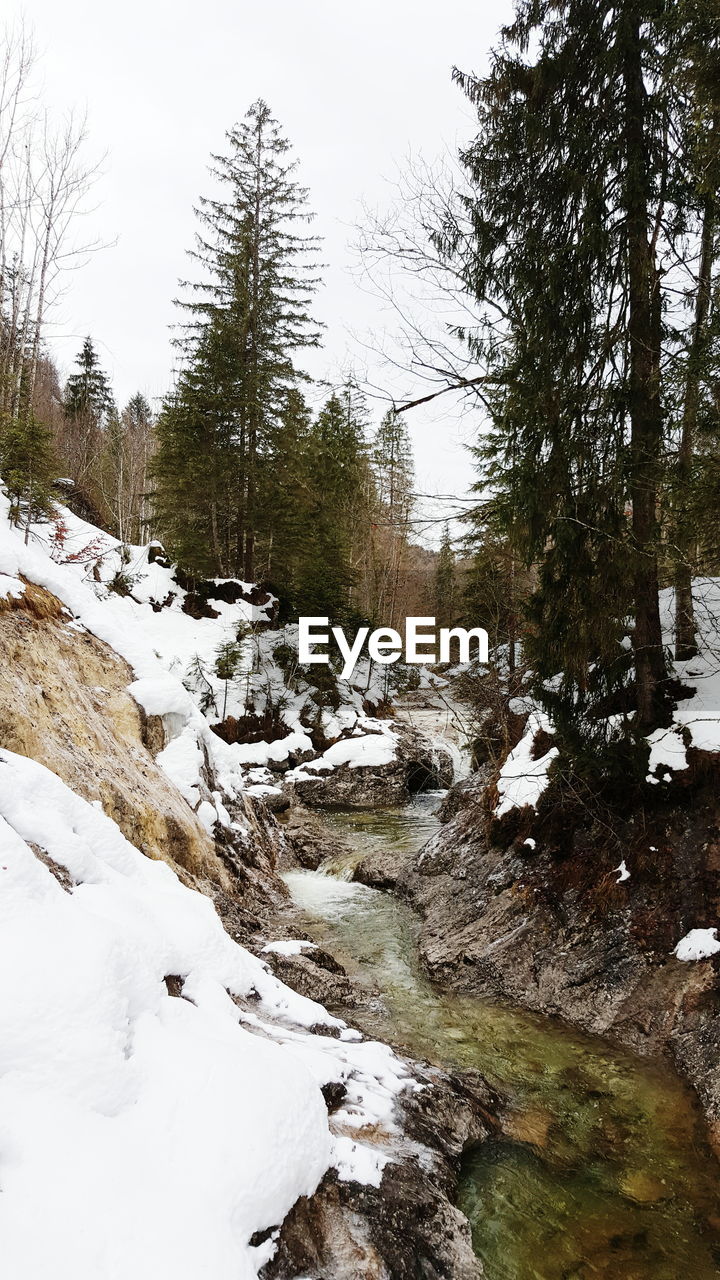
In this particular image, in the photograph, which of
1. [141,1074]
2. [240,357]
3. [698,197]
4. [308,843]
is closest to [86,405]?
[240,357]

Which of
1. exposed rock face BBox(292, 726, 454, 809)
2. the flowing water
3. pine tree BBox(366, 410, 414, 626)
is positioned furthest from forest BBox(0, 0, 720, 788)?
pine tree BBox(366, 410, 414, 626)

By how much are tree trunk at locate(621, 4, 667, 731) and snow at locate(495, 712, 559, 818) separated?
1382 mm

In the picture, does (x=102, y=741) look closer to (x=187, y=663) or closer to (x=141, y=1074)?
(x=141, y=1074)

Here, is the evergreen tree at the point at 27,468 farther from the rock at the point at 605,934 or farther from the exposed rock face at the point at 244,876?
the rock at the point at 605,934

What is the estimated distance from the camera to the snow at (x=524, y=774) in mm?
7230

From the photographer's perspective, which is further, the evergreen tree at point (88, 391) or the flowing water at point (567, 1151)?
the evergreen tree at point (88, 391)

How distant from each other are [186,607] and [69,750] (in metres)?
15.8

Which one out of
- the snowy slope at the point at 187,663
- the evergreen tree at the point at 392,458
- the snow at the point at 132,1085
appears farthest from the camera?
the evergreen tree at the point at 392,458

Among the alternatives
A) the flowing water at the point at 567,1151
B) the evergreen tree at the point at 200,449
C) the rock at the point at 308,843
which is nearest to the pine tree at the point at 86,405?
the evergreen tree at the point at 200,449

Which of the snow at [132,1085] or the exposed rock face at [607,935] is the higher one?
the snow at [132,1085]

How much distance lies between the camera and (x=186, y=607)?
66.7ft

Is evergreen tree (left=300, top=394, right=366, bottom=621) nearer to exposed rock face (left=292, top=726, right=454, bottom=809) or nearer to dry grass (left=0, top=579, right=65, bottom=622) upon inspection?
exposed rock face (left=292, top=726, right=454, bottom=809)

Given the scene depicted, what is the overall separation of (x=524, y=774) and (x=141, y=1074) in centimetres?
525

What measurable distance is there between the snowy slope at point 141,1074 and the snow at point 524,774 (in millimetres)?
3719
